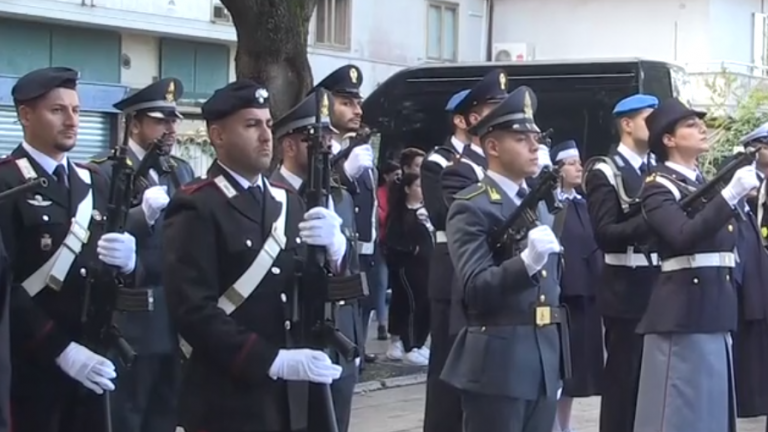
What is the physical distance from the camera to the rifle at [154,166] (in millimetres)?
6184

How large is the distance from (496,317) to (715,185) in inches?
61.6

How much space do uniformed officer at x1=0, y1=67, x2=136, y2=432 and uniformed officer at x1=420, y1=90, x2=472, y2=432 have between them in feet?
7.79

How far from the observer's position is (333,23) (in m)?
26.2

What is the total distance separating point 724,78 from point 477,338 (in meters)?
22.0

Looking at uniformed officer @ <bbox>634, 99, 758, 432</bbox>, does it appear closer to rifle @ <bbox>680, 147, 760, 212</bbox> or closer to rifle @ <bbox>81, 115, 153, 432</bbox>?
rifle @ <bbox>680, 147, 760, 212</bbox>

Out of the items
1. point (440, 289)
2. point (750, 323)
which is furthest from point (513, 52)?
point (750, 323)

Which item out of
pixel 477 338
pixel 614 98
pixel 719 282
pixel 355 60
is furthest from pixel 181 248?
pixel 355 60

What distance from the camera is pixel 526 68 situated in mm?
14094

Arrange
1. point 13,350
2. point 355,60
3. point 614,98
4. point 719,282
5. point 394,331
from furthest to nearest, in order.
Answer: point 355,60 → point 614,98 → point 394,331 → point 719,282 → point 13,350

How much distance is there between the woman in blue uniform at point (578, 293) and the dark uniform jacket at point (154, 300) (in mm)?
2534

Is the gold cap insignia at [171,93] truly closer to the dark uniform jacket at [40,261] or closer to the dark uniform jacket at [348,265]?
the dark uniform jacket at [348,265]

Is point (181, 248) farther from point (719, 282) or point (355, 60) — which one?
point (355, 60)

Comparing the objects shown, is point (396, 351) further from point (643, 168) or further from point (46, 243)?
point (46, 243)

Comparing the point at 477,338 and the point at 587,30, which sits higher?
the point at 587,30
